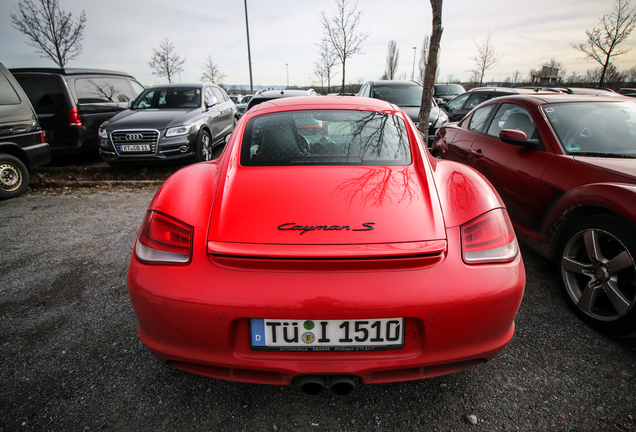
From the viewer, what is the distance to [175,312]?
52.7 inches

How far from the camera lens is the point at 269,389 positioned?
1.73 meters

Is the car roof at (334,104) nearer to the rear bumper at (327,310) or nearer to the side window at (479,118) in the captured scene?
the rear bumper at (327,310)

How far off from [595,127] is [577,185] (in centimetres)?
85

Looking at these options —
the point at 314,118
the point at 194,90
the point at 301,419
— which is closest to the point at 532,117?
the point at 314,118

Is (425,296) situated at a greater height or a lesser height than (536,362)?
greater

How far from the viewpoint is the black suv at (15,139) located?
489 centimetres

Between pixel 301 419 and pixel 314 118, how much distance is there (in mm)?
1742

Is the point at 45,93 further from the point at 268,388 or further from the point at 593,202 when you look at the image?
the point at 593,202

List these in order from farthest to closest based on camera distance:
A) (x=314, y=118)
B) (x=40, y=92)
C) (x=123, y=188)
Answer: (x=40, y=92) < (x=123, y=188) < (x=314, y=118)

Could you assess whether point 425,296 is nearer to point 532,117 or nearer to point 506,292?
point 506,292

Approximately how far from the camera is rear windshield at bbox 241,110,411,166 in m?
1.96

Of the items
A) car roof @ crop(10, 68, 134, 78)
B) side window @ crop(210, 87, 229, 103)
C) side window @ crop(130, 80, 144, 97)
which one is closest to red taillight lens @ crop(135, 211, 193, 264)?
car roof @ crop(10, 68, 134, 78)

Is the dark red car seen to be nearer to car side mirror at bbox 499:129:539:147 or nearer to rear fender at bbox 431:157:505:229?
car side mirror at bbox 499:129:539:147

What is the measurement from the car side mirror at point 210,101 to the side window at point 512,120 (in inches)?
232
